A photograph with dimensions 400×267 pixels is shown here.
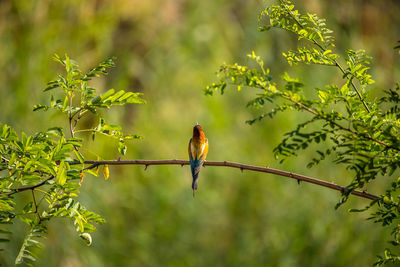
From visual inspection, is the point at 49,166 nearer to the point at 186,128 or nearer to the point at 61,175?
the point at 61,175

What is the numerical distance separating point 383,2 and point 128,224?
453cm

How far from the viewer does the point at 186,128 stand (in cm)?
663

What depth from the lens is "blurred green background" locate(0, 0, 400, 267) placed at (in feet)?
15.2

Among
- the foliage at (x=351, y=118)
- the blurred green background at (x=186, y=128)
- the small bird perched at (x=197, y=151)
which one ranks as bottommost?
the foliage at (x=351, y=118)

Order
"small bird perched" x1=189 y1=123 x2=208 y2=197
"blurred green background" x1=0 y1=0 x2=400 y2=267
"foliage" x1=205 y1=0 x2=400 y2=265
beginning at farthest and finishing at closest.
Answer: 1. "blurred green background" x1=0 y1=0 x2=400 y2=267
2. "small bird perched" x1=189 y1=123 x2=208 y2=197
3. "foliage" x1=205 y1=0 x2=400 y2=265

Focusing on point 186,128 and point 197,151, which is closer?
point 197,151

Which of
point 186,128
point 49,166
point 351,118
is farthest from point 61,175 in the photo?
point 186,128

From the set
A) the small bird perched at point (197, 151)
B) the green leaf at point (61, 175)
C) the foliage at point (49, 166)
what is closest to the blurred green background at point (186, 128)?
the small bird perched at point (197, 151)

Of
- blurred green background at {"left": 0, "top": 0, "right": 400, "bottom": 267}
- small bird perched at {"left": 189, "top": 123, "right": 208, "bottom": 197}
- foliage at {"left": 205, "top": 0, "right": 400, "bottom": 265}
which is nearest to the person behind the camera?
foliage at {"left": 205, "top": 0, "right": 400, "bottom": 265}

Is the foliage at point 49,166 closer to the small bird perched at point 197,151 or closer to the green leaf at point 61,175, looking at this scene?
the green leaf at point 61,175

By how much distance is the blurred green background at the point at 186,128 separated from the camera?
463 cm

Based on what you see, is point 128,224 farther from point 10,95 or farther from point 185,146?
point 10,95

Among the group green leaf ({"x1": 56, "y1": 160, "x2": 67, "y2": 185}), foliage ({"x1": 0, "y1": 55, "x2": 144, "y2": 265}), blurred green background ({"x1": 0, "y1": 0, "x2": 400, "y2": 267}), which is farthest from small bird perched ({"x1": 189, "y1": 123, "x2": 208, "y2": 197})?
blurred green background ({"x1": 0, "y1": 0, "x2": 400, "y2": 267})

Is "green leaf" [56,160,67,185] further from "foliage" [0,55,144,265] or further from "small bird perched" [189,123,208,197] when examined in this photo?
"small bird perched" [189,123,208,197]
